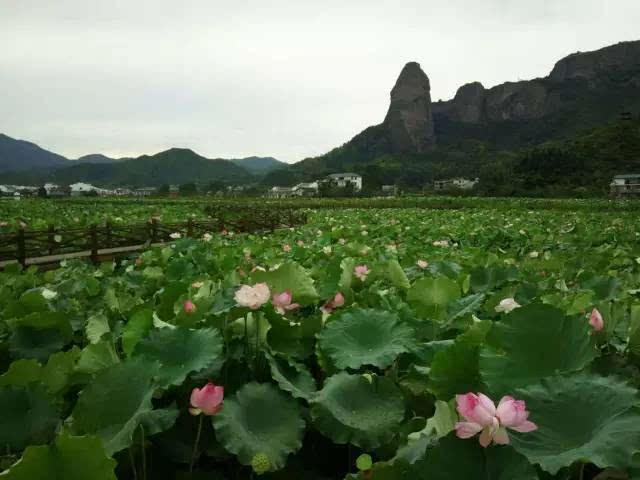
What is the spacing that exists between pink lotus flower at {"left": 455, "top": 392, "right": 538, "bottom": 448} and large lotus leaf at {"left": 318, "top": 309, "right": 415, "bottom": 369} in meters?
0.44

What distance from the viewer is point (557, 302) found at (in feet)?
5.47

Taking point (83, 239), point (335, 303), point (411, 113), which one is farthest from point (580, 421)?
point (411, 113)

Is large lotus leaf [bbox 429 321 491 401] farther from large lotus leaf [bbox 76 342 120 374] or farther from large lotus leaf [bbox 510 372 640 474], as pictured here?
large lotus leaf [bbox 76 342 120 374]

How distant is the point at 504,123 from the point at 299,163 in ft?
206

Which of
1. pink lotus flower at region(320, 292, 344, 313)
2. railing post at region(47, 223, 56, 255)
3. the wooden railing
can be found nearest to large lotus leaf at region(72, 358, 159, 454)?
pink lotus flower at region(320, 292, 344, 313)

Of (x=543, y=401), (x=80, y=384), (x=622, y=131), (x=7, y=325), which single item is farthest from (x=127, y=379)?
(x=622, y=131)

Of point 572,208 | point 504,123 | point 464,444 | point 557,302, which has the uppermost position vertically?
point 504,123

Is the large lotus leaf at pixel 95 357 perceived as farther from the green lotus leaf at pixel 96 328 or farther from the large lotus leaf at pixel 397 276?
the large lotus leaf at pixel 397 276

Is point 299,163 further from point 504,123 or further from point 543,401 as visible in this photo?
point 543,401

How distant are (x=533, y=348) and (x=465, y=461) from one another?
359mm

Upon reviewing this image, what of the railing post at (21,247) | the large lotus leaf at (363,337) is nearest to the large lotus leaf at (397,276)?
the large lotus leaf at (363,337)

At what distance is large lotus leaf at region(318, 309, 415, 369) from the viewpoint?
1.15 meters

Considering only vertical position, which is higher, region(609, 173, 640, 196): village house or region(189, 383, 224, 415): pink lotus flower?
region(189, 383, 224, 415): pink lotus flower

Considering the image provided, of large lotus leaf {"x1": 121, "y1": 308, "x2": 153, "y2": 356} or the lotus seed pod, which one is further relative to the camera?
large lotus leaf {"x1": 121, "y1": 308, "x2": 153, "y2": 356}
